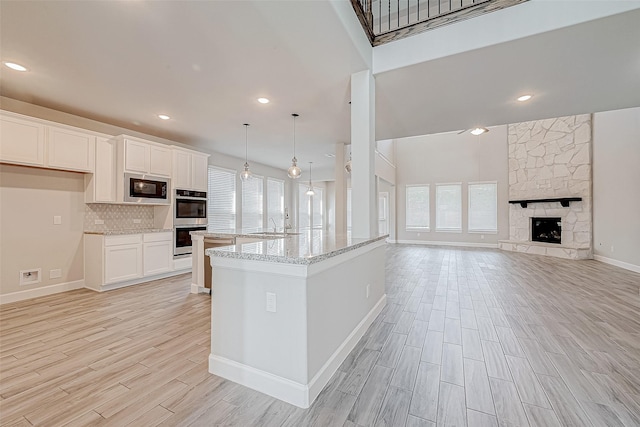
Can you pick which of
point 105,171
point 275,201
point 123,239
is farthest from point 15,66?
point 275,201

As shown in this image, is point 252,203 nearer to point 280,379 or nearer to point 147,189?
point 147,189

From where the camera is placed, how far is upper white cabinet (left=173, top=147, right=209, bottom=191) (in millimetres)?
5062

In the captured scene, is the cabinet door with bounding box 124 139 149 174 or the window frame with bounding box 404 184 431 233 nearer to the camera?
the cabinet door with bounding box 124 139 149 174

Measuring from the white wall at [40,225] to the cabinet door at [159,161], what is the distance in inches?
40.0

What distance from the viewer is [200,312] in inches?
127

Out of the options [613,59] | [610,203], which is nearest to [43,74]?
[613,59]

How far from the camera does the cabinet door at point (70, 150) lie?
369 cm

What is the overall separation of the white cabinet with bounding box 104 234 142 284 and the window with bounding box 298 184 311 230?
218 inches

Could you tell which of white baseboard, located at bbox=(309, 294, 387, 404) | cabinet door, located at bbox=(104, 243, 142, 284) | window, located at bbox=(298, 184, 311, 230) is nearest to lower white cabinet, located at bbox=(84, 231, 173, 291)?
cabinet door, located at bbox=(104, 243, 142, 284)

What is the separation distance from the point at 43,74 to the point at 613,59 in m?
5.92

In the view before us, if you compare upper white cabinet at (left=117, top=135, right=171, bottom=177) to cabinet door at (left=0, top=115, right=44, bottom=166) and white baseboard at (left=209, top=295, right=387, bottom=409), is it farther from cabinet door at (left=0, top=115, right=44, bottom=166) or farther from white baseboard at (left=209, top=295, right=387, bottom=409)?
white baseboard at (left=209, top=295, right=387, bottom=409)

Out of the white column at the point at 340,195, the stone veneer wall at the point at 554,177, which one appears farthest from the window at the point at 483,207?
the white column at the point at 340,195

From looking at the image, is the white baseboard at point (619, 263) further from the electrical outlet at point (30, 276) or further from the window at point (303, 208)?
the electrical outlet at point (30, 276)

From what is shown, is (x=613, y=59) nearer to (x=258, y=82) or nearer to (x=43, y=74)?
(x=258, y=82)
